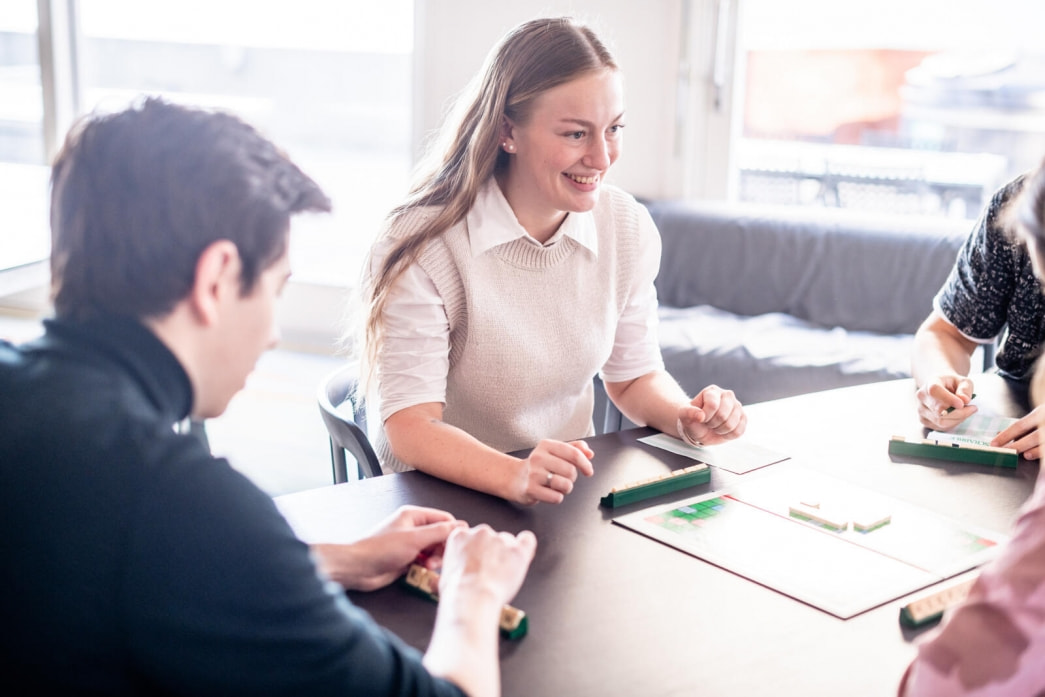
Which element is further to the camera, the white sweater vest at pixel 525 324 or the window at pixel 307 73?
the window at pixel 307 73

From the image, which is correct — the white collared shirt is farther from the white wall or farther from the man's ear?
the white wall

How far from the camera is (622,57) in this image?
4.32 m

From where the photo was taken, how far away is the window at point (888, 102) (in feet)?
12.8

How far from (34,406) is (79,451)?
5 centimetres

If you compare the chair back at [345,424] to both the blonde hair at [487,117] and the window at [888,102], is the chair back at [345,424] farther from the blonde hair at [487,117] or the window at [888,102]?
the window at [888,102]

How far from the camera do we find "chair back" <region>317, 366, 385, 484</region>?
1635 millimetres

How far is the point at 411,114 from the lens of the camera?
15.4 feet

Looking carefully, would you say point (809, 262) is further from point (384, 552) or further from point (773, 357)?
point (384, 552)

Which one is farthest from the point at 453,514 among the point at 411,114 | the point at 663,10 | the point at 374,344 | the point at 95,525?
the point at 411,114

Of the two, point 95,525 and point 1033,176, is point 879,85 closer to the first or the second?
point 1033,176

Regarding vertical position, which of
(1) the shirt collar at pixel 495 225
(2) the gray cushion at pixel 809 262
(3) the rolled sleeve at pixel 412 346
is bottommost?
(2) the gray cushion at pixel 809 262

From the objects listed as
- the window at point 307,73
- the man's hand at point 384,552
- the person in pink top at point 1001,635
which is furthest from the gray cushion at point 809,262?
the person in pink top at point 1001,635

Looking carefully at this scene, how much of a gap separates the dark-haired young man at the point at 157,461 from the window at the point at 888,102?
144 inches

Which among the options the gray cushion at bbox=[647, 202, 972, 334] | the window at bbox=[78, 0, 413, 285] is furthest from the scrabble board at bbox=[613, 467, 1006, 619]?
the window at bbox=[78, 0, 413, 285]
